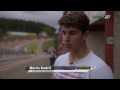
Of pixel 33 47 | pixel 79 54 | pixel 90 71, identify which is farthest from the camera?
pixel 33 47

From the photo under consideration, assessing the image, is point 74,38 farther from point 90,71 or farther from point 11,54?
point 11,54

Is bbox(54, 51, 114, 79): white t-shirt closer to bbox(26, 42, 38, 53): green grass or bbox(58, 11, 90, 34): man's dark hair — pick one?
bbox(58, 11, 90, 34): man's dark hair

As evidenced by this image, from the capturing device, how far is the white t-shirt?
1.54 meters

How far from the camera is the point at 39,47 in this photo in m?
3.38

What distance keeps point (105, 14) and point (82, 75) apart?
169 cm

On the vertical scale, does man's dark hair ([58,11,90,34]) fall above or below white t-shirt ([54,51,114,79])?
above

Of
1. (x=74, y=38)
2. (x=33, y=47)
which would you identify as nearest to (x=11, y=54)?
(x=33, y=47)

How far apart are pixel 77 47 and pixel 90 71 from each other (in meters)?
0.23

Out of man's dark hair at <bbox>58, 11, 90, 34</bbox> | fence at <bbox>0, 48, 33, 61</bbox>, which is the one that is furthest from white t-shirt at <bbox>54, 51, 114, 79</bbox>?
fence at <bbox>0, 48, 33, 61</bbox>

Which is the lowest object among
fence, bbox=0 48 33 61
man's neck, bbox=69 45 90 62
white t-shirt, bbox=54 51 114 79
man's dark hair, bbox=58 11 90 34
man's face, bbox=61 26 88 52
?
fence, bbox=0 48 33 61

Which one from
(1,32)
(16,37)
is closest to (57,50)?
(16,37)

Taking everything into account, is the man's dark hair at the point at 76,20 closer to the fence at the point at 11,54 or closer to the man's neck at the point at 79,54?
the man's neck at the point at 79,54

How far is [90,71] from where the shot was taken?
5.18ft
